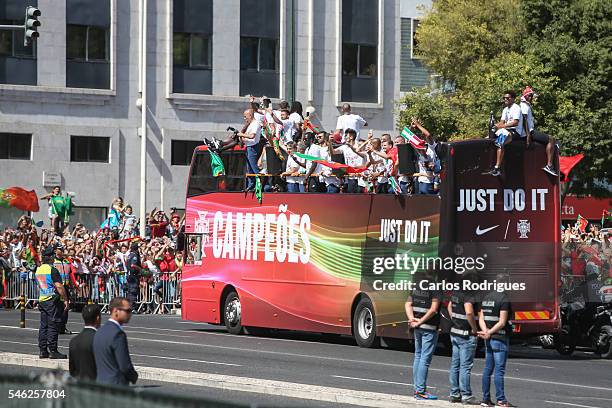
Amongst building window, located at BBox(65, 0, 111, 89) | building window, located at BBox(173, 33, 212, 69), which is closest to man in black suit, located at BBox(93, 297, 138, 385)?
building window, located at BBox(65, 0, 111, 89)

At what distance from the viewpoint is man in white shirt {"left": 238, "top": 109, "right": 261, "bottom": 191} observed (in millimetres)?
27875

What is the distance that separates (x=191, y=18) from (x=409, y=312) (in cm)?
3438

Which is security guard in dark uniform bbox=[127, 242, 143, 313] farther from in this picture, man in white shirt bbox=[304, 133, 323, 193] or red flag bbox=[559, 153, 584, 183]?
red flag bbox=[559, 153, 584, 183]

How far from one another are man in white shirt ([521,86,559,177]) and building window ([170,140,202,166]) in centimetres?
2672

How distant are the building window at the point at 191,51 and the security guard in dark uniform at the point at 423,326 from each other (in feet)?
110

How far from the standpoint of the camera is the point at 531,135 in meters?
24.4

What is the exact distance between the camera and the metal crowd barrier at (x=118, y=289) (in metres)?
38.0

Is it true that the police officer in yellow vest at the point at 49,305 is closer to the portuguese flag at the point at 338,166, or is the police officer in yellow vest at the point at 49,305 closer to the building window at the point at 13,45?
the portuguese flag at the point at 338,166

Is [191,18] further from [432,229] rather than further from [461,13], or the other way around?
[432,229]

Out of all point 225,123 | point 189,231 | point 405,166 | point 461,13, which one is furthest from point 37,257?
point 461,13

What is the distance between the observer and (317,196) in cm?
2756

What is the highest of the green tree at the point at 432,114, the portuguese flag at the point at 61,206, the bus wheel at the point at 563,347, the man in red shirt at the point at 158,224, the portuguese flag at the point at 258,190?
the green tree at the point at 432,114

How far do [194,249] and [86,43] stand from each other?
19431 millimetres

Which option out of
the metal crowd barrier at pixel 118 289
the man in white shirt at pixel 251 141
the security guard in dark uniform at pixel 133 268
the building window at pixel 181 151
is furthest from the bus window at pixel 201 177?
the building window at pixel 181 151
